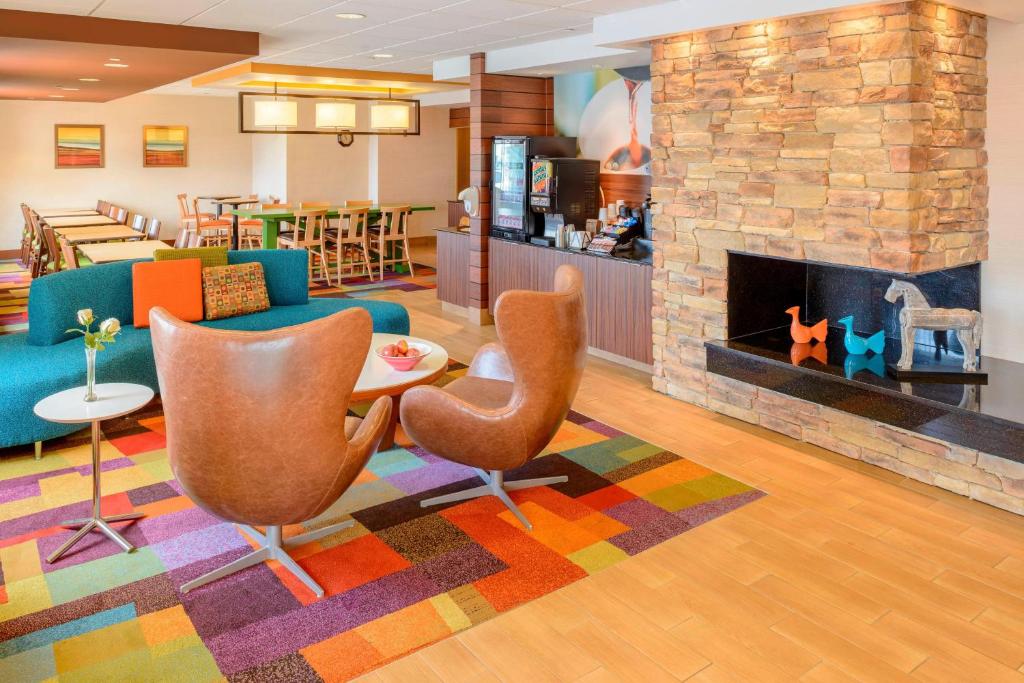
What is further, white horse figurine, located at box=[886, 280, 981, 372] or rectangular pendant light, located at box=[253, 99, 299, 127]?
rectangular pendant light, located at box=[253, 99, 299, 127]

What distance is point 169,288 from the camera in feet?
17.7

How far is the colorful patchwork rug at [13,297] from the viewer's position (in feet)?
→ 25.3

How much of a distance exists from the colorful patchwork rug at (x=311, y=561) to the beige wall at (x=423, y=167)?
9.60 meters

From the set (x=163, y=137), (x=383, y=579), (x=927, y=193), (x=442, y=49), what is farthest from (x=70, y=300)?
(x=163, y=137)

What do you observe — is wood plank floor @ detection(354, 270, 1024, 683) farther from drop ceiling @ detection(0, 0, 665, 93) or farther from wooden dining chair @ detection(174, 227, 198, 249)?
wooden dining chair @ detection(174, 227, 198, 249)

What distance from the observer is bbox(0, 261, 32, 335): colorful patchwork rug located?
25.3 feet

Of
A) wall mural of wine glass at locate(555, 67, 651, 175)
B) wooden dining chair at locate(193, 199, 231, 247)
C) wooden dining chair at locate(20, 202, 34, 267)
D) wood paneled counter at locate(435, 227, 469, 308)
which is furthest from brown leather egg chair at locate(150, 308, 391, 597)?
wooden dining chair at locate(193, 199, 231, 247)

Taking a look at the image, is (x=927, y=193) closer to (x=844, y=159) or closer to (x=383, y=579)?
(x=844, y=159)

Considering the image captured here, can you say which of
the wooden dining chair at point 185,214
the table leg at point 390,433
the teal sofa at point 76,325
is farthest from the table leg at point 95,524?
the wooden dining chair at point 185,214

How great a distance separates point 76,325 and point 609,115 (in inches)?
184

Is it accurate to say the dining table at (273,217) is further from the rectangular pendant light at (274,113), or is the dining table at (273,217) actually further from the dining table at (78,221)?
the dining table at (78,221)

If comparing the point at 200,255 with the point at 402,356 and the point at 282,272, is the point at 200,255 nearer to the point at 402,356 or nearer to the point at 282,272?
the point at 282,272

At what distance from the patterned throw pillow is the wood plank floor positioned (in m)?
3.51

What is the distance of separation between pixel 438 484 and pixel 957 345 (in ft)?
9.86
